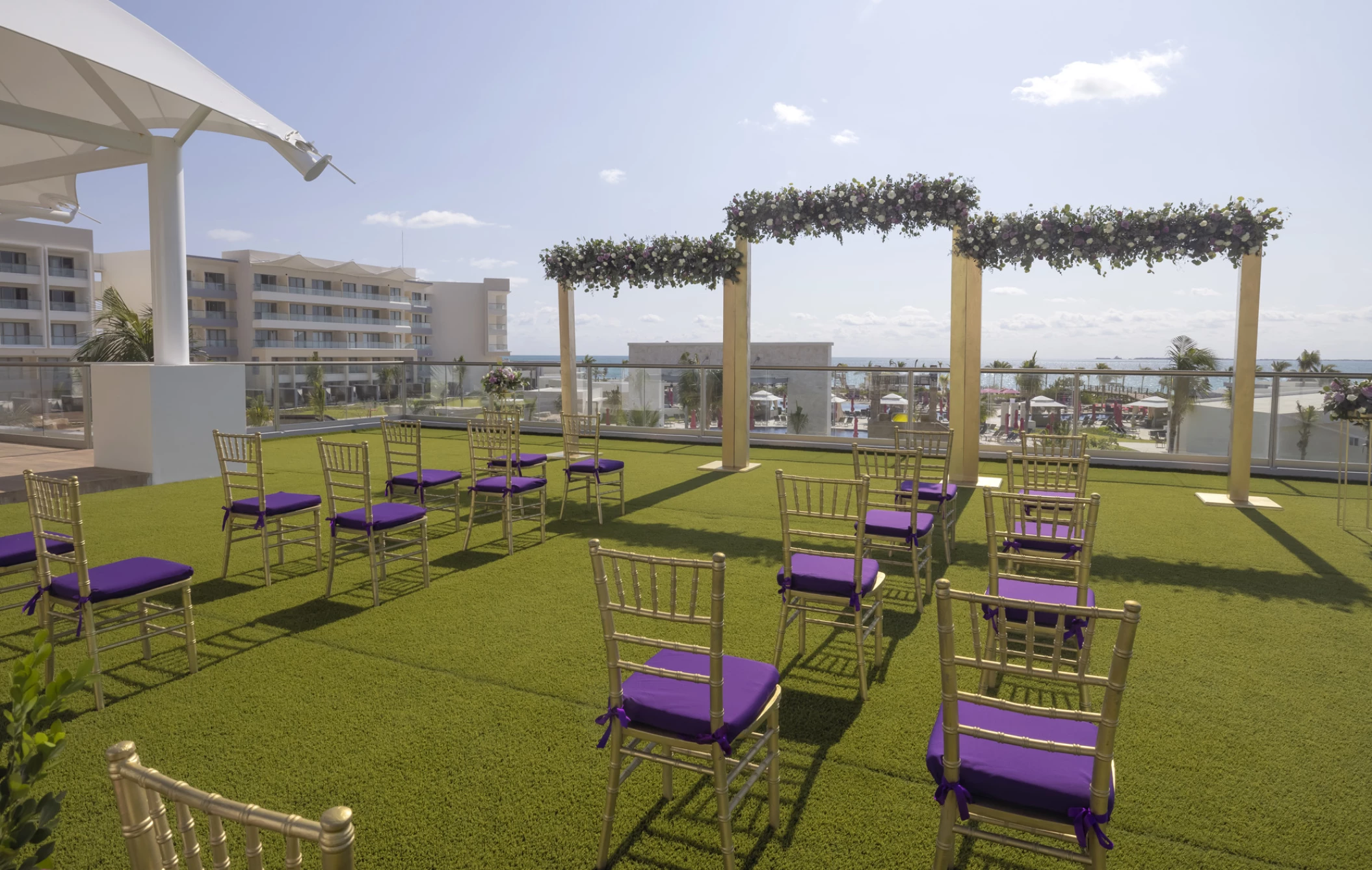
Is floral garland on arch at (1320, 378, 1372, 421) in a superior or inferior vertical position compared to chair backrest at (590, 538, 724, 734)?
superior

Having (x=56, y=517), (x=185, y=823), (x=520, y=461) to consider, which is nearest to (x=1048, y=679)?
(x=185, y=823)

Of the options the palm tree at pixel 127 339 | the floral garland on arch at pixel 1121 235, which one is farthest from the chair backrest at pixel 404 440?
the palm tree at pixel 127 339

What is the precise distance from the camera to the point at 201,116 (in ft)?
28.9

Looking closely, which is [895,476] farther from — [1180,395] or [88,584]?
[1180,395]

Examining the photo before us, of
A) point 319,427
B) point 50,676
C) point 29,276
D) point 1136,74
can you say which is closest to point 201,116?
point 319,427

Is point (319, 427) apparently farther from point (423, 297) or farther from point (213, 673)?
point (423, 297)

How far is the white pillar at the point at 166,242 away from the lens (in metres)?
9.00

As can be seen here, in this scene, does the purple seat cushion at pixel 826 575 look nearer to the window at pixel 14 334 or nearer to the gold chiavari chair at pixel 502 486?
the gold chiavari chair at pixel 502 486

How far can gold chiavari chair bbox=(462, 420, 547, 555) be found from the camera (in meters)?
6.25

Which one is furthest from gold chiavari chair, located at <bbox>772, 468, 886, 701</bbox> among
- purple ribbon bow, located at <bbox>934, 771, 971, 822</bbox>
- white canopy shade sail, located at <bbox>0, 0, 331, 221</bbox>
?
white canopy shade sail, located at <bbox>0, 0, 331, 221</bbox>

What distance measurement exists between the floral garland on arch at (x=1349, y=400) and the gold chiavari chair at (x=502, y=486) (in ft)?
21.8

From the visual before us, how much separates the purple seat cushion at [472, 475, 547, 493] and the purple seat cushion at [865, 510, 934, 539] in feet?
8.72

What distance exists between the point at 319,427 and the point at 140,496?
18.5ft

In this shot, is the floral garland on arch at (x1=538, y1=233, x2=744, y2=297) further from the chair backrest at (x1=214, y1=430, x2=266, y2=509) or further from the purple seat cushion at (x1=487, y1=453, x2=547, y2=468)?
the chair backrest at (x1=214, y1=430, x2=266, y2=509)
